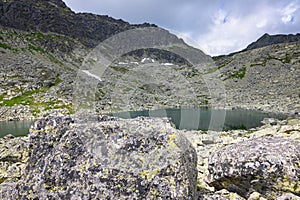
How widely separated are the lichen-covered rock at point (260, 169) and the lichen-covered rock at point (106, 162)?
1713 mm

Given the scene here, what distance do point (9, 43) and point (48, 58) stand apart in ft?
101

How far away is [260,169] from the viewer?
7.09m

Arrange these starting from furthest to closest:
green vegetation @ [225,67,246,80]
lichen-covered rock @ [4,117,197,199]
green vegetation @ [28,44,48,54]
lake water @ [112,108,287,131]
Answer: green vegetation @ [28,44,48,54] → green vegetation @ [225,67,246,80] → lake water @ [112,108,287,131] → lichen-covered rock @ [4,117,197,199]

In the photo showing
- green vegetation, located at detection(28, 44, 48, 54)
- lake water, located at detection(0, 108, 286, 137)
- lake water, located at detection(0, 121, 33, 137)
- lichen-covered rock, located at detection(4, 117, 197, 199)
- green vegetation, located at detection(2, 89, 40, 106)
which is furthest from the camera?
green vegetation, located at detection(28, 44, 48, 54)

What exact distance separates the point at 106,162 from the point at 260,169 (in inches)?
185

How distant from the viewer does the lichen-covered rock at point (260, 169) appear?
693 centimetres

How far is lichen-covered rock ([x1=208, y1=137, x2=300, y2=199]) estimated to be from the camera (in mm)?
6926

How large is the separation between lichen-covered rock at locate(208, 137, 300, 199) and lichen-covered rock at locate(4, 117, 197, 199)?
5.62 feet

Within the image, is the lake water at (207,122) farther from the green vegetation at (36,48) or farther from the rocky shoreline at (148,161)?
the green vegetation at (36,48)

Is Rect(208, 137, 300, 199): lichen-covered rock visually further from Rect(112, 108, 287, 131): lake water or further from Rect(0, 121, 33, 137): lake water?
Rect(0, 121, 33, 137): lake water

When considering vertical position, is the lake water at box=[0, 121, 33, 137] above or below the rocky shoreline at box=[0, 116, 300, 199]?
below

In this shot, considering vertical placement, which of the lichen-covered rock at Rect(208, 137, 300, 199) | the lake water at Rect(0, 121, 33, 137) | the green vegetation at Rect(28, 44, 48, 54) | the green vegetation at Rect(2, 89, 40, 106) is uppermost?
the green vegetation at Rect(28, 44, 48, 54)

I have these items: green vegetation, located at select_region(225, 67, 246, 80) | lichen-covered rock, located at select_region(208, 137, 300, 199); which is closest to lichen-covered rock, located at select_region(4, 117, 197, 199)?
lichen-covered rock, located at select_region(208, 137, 300, 199)

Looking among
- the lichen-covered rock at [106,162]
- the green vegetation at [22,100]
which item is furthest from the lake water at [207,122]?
A: the lichen-covered rock at [106,162]
